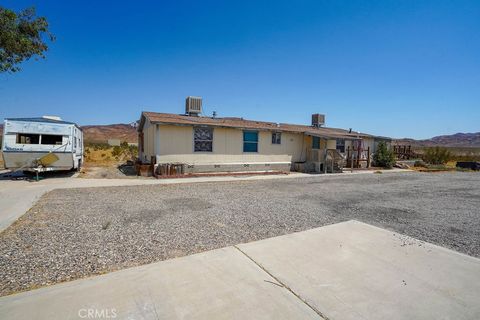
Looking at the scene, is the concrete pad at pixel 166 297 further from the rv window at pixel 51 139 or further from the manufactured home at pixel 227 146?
the rv window at pixel 51 139

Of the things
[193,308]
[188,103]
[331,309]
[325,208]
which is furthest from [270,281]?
[188,103]

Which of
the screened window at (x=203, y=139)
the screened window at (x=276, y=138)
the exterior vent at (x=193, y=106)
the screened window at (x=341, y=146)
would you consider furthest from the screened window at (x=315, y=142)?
the exterior vent at (x=193, y=106)

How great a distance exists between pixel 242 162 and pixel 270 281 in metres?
12.5

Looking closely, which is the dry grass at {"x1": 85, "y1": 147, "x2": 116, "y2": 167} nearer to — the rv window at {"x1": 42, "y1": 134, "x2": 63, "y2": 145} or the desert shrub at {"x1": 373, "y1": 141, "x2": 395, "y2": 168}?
the rv window at {"x1": 42, "y1": 134, "x2": 63, "y2": 145}

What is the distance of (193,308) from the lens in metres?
2.40

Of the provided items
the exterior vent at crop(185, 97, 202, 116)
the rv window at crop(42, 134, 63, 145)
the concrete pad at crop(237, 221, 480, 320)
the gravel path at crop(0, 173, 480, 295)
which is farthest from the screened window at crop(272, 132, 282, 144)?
the concrete pad at crop(237, 221, 480, 320)

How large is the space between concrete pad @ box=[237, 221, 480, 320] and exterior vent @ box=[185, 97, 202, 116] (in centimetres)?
1430

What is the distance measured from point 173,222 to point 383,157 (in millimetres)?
20606

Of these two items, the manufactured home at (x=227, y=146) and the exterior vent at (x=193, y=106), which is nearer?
the manufactured home at (x=227, y=146)

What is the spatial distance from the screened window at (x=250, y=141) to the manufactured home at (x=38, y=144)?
30.0 ft

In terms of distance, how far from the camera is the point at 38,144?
11125 millimetres

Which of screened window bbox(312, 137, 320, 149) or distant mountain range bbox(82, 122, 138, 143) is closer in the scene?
screened window bbox(312, 137, 320, 149)

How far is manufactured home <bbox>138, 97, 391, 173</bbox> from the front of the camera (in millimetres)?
13352

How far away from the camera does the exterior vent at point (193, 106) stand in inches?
679
